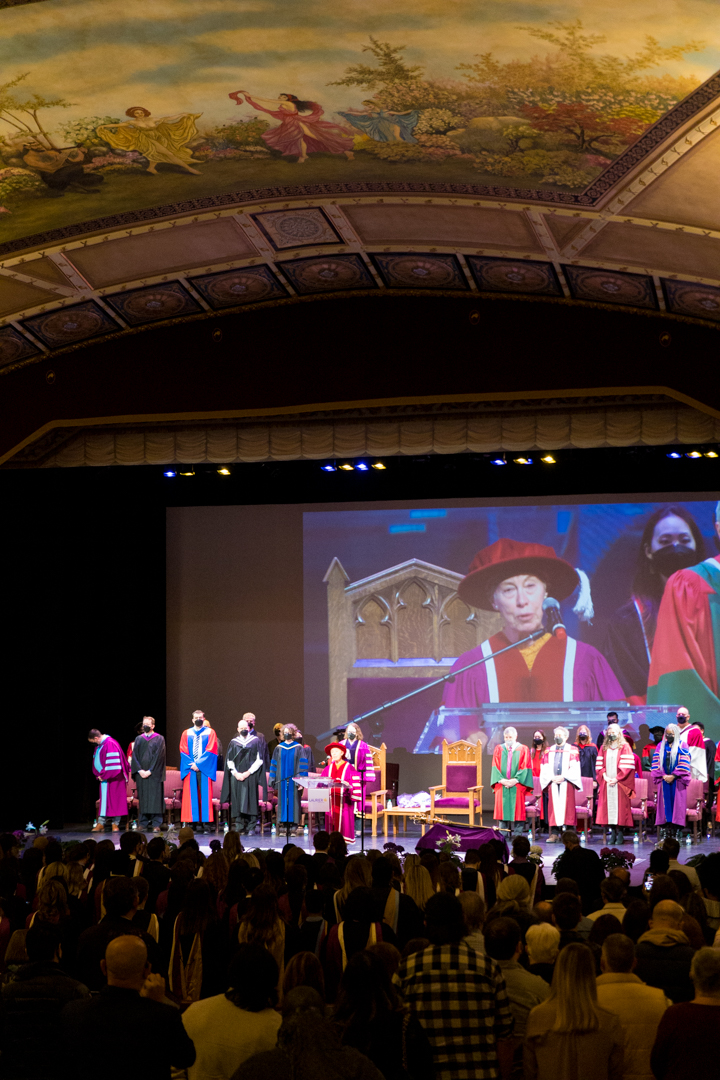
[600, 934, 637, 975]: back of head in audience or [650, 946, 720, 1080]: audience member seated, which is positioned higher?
[600, 934, 637, 975]: back of head in audience

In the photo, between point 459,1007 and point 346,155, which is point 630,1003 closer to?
point 459,1007

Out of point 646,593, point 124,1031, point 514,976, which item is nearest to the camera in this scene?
point 124,1031

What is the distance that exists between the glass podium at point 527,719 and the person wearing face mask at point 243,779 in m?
2.46

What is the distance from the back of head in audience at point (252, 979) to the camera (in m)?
3.10

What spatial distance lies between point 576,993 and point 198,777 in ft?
36.5

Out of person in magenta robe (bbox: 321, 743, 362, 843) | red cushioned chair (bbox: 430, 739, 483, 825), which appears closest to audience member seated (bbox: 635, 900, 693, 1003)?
person in magenta robe (bbox: 321, 743, 362, 843)

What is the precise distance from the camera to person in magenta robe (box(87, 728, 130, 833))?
13859mm

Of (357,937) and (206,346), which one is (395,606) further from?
(357,937)

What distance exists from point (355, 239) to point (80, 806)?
8147 mm

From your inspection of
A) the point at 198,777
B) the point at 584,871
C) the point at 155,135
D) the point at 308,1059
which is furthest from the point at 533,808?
the point at 308,1059

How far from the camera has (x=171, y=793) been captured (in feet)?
47.6

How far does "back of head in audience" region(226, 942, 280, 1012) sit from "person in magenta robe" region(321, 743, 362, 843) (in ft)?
31.3

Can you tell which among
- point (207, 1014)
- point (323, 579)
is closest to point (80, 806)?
point (323, 579)

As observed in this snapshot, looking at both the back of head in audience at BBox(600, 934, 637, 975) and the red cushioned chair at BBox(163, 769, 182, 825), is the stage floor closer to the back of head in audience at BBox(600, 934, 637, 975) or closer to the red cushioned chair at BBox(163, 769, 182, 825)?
the red cushioned chair at BBox(163, 769, 182, 825)
